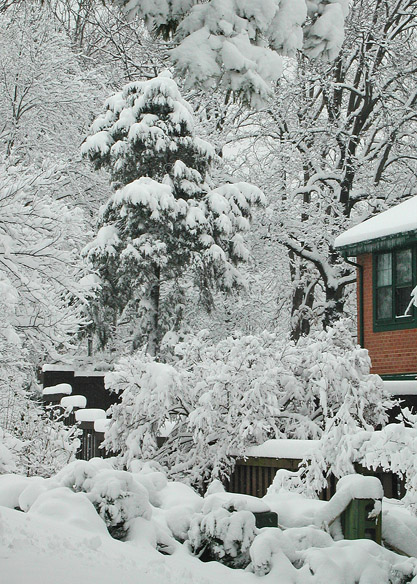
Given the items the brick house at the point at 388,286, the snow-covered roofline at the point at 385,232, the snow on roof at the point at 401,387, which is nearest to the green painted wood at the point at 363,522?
the snow on roof at the point at 401,387

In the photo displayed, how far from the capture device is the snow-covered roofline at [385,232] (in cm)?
1722

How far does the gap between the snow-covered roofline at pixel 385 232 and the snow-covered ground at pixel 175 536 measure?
35.2 feet

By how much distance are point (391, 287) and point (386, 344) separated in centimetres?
123

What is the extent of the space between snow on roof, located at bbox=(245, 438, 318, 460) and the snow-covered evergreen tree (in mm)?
9963

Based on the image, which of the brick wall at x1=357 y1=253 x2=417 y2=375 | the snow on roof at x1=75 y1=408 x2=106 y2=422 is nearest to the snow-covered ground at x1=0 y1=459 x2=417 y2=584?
the snow on roof at x1=75 y1=408 x2=106 y2=422

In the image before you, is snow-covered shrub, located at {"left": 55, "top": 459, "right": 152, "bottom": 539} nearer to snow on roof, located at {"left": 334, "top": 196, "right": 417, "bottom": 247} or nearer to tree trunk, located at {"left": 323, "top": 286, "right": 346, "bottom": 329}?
snow on roof, located at {"left": 334, "top": 196, "right": 417, "bottom": 247}

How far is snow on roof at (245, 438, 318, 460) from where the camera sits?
8875 millimetres

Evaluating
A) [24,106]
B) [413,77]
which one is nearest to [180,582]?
[24,106]

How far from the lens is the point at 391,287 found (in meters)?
18.2

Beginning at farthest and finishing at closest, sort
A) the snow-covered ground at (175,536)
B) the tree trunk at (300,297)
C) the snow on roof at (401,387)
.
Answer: the tree trunk at (300,297) < the snow on roof at (401,387) < the snow-covered ground at (175,536)

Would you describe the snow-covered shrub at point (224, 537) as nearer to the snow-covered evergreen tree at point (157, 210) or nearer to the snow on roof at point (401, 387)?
the snow on roof at point (401, 387)

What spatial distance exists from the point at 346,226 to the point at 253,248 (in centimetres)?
289

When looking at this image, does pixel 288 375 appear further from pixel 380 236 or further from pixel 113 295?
pixel 113 295

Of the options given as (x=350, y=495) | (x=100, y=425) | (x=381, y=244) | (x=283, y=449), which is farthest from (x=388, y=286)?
(x=350, y=495)
